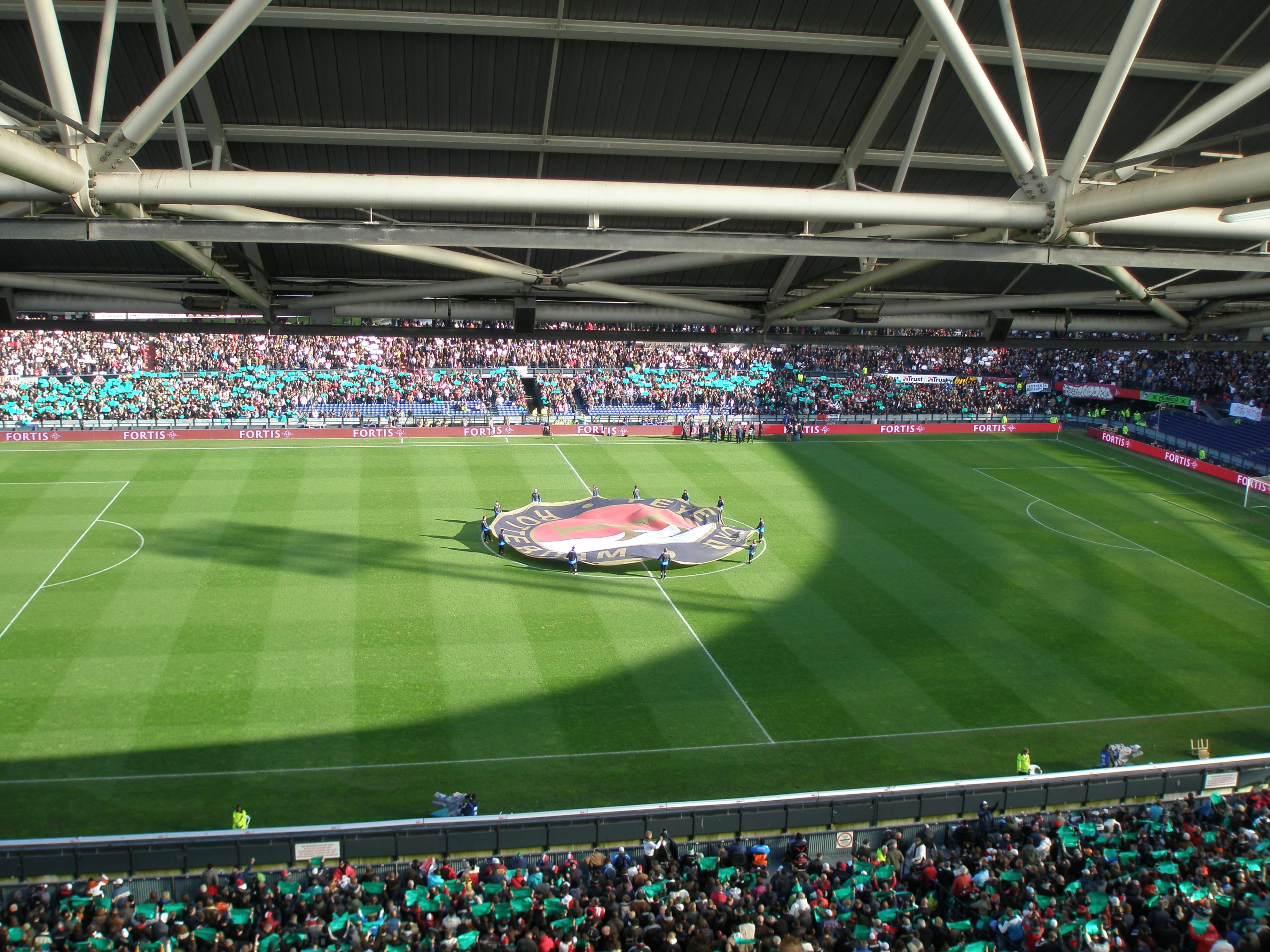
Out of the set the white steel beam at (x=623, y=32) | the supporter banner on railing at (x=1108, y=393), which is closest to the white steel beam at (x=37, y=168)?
the white steel beam at (x=623, y=32)

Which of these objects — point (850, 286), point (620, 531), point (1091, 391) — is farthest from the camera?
point (1091, 391)

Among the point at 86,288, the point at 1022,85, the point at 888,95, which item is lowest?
the point at 86,288

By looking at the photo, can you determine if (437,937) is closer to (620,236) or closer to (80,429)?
(620,236)

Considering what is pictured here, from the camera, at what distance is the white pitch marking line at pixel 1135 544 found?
36.4 meters

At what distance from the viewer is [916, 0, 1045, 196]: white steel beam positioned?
11.0 metres

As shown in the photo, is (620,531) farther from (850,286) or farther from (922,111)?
(922,111)

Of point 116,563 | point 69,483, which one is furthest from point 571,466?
point 69,483

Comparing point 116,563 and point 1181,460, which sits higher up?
point 1181,460

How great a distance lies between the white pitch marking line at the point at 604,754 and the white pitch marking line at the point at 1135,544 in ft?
32.7

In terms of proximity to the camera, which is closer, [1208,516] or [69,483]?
[69,483]

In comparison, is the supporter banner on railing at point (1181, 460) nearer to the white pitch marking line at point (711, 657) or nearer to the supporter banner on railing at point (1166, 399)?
the supporter banner on railing at point (1166, 399)

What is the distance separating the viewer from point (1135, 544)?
42094 mm

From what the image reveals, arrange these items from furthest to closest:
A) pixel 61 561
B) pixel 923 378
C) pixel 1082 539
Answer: pixel 923 378
pixel 1082 539
pixel 61 561

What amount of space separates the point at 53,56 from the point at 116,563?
2886 cm
